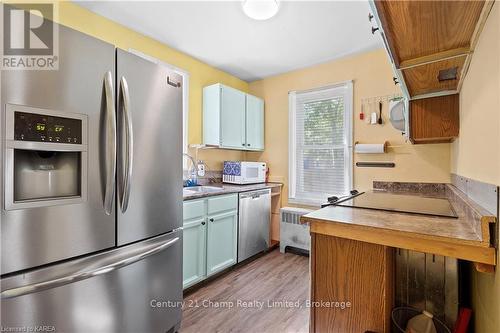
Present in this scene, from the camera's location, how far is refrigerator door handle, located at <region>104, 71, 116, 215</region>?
1.21 metres

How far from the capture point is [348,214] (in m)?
1.28

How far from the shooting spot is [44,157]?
1.09 metres

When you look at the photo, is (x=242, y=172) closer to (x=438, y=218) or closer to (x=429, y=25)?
(x=438, y=218)

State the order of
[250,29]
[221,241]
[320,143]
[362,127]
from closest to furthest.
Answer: [250,29]
[221,241]
[362,127]
[320,143]

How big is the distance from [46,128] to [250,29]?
1.94 m

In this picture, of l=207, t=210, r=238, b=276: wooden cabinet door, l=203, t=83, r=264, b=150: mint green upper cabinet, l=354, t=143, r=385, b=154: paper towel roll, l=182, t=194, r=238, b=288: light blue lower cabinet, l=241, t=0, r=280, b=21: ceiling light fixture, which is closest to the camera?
l=241, t=0, r=280, b=21: ceiling light fixture

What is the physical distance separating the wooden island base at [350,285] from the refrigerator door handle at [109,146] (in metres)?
1.07

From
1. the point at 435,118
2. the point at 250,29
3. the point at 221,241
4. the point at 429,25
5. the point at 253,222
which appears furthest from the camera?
the point at 253,222

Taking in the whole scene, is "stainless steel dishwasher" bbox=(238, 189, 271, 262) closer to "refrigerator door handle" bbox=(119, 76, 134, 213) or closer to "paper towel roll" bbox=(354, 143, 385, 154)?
"paper towel roll" bbox=(354, 143, 385, 154)

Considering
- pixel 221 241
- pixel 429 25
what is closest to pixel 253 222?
pixel 221 241

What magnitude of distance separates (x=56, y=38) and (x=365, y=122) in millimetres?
2793

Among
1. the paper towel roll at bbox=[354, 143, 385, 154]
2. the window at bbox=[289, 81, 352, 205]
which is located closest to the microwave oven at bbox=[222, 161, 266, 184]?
the window at bbox=[289, 81, 352, 205]

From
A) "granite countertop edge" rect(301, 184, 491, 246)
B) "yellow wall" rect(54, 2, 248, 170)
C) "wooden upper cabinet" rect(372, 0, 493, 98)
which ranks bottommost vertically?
"granite countertop edge" rect(301, 184, 491, 246)

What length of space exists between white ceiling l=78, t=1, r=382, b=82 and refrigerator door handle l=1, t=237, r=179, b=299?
1893 millimetres
